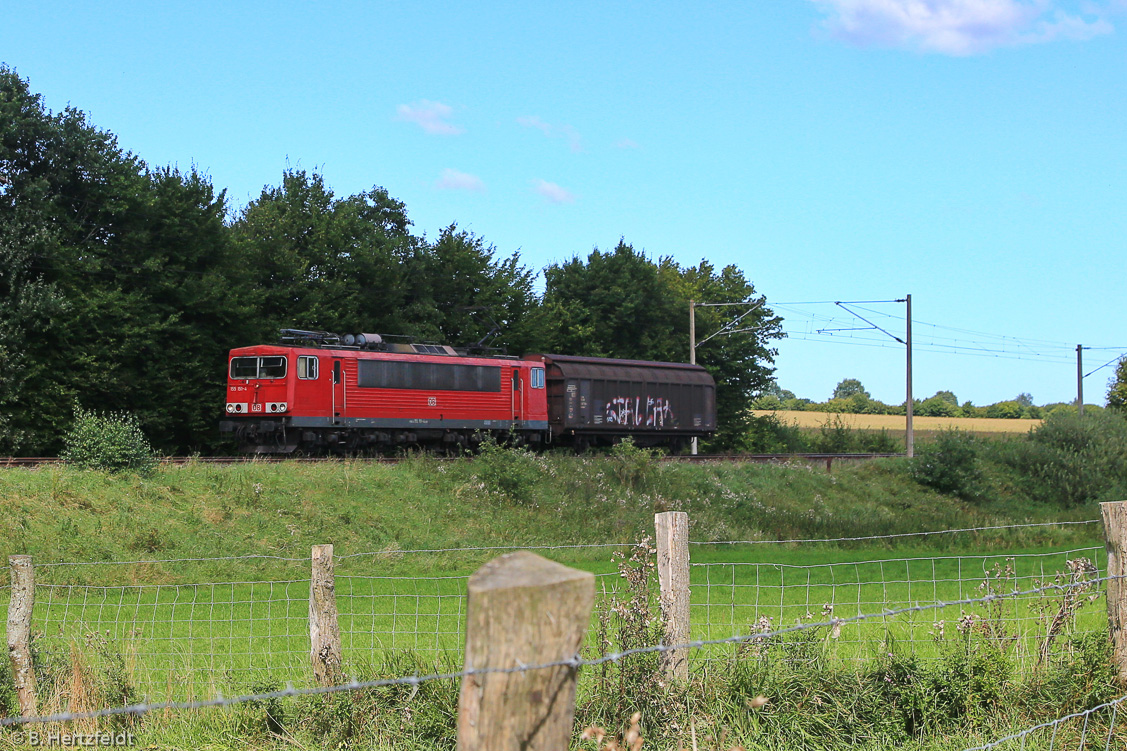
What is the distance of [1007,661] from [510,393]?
25.5 metres

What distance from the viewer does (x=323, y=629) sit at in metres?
6.83

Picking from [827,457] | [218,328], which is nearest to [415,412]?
[218,328]

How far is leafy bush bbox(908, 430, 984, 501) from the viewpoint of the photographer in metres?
36.1

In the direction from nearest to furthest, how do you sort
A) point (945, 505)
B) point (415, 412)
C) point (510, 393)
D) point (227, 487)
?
point (227, 487), point (415, 412), point (510, 393), point (945, 505)

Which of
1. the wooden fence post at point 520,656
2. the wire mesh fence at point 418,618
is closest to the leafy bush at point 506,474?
the wire mesh fence at point 418,618

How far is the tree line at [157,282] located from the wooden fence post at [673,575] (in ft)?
83.4

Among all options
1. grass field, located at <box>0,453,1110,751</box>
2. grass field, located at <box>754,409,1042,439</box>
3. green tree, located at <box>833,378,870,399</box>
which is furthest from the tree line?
green tree, located at <box>833,378,870,399</box>

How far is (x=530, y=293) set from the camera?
51.7m

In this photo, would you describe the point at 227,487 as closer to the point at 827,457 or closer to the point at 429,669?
the point at 429,669

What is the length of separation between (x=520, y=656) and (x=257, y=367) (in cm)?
2587

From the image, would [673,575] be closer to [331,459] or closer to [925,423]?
[331,459]

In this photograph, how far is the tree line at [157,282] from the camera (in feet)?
96.5

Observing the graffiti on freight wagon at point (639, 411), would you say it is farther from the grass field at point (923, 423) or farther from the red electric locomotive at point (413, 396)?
the grass field at point (923, 423)

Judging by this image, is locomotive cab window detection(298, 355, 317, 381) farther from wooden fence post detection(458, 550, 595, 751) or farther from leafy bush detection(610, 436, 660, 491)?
wooden fence post detection(458, 550, 595, 751)
